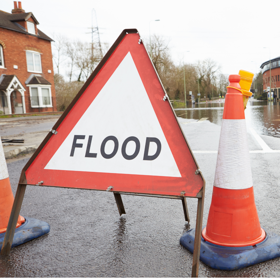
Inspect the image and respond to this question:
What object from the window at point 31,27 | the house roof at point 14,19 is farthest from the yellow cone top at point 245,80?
the window at point 31,27

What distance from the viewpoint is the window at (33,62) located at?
34781mm

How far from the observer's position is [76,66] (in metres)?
57.6

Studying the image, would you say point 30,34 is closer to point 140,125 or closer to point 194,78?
point 140,125

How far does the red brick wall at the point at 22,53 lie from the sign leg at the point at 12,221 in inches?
1270

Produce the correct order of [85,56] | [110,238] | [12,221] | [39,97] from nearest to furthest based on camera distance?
[12,221] < [110,238] < [39,97] < [85,56]

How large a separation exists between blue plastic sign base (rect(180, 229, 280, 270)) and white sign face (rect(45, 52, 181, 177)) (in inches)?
28.4

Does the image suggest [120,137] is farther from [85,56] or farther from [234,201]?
[85,56]

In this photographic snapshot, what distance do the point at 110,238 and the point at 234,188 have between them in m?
1.29

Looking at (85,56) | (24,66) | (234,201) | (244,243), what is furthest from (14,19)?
(244,243)

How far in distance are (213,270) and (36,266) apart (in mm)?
1424

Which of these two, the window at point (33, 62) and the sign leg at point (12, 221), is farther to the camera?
the window at point (33, 62)

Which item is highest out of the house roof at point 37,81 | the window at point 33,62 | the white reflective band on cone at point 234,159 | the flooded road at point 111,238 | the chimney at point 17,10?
the chimney at point 17,10

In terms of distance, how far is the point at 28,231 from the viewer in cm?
298

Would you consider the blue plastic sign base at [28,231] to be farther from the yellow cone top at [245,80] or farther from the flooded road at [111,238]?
the yellow cone top at [245,80]
